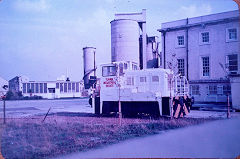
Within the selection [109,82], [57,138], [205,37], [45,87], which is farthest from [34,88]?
[57,138]

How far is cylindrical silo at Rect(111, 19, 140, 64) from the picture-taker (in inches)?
832

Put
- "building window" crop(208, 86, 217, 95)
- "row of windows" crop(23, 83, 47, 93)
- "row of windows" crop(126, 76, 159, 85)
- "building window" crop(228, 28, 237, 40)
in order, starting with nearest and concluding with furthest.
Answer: "row of windows" crop(126, 76, 159, 85) → "building window" crop(228, 28, 237, 40) → "building window" crop(208, 86, 217, 95) → "row of windows" crop(23, 83, 47, 93)

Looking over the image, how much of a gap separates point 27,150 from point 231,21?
730 inches

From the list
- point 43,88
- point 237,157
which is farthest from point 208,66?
point 43,88

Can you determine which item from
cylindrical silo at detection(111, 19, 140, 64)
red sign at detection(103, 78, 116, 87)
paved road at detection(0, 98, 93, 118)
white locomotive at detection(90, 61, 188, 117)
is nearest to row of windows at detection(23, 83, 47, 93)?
paved road at detection(0, 98, 93, 118)

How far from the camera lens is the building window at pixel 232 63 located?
61.4 ft

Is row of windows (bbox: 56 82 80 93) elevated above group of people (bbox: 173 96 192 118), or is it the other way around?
row of windows (bbox: 56 82 80 93)

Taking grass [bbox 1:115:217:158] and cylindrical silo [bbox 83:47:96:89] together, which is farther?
cylindrical silo [bbox 83:47:96:89]

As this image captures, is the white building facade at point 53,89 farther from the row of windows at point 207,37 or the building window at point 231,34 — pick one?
the building window at point 231,34

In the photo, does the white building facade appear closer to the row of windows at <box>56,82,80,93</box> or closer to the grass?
the row of windows at <box>56,82,80,93</box>

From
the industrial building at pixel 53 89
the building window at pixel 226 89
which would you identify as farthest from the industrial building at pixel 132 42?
the industrial building at pixel 53 89

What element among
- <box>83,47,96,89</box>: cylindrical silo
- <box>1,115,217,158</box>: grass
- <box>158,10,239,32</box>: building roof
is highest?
<box>158,10,239,32</box>: building roof

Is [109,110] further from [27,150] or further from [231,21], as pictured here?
[231,21]

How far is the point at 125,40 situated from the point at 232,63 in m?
10.1
